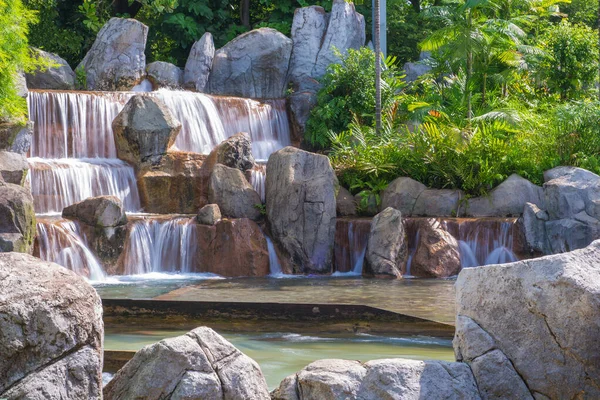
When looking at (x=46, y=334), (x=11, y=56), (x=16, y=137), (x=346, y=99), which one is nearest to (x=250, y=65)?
(x=346, y=99)

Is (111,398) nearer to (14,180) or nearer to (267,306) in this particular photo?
(267,306)

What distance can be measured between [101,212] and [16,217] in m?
1.59

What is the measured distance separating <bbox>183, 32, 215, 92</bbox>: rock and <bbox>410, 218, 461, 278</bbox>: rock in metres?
9.60

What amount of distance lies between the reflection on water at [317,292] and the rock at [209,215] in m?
1.39

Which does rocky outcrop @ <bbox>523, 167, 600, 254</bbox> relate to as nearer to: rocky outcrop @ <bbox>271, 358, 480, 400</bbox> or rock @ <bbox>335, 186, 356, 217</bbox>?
rock @ <bbox>335, 186, 356, 217</bbox>

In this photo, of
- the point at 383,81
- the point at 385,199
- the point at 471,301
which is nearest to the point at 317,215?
the point at 385,199

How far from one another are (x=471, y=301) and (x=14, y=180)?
35.2ft

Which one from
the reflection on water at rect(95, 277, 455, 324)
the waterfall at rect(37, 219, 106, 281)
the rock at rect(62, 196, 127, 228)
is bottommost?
the reflection on water at rect(95, 277, 455, 324)

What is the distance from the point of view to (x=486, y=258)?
14.7 metres

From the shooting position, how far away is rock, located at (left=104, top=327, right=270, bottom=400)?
205 inches

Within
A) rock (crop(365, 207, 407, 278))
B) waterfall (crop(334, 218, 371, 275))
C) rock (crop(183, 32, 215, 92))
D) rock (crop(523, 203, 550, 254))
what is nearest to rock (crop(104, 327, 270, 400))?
rock (crop(365, 207, 407, 278))

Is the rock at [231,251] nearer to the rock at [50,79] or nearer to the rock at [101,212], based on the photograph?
the rock at [101,212]

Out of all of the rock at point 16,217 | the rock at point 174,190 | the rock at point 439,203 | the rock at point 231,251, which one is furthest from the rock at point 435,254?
the rock at point 16,217

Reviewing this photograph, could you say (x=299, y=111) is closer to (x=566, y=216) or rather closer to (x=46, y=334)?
(x=566, y=216)
